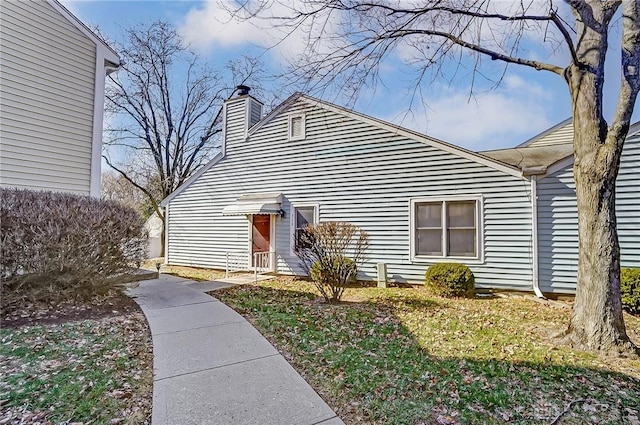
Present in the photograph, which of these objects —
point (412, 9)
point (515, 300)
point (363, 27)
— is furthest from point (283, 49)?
point (515, 300)

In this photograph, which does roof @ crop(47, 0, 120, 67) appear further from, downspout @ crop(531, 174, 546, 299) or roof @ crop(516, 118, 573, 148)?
roof @ crop(516, 118, 573, 148)

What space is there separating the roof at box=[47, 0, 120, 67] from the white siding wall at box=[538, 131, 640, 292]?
1078 centimetres

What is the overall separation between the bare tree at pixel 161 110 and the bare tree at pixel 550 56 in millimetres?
14506

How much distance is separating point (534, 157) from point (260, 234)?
8.34 m

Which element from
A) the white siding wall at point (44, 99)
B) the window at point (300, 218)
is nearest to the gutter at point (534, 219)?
the window at point (300, 218)

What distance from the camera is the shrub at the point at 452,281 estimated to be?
7.73 metres

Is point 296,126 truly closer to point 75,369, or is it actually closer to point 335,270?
point 335,270

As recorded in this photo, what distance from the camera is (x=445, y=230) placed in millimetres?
8562

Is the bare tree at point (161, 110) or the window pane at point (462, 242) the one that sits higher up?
the bare tree at point (161, 110)

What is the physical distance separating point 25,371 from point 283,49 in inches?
202

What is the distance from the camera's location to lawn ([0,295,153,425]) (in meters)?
2.74

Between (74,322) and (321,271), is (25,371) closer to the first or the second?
(74,322)

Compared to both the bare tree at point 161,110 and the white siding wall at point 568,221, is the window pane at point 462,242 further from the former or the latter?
the bare tree at point 161,110

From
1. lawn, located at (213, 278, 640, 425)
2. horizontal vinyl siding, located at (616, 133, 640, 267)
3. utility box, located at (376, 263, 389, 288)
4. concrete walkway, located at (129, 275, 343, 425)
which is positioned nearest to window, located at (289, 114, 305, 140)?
utility box, located at (376, 263, 389, 288)
